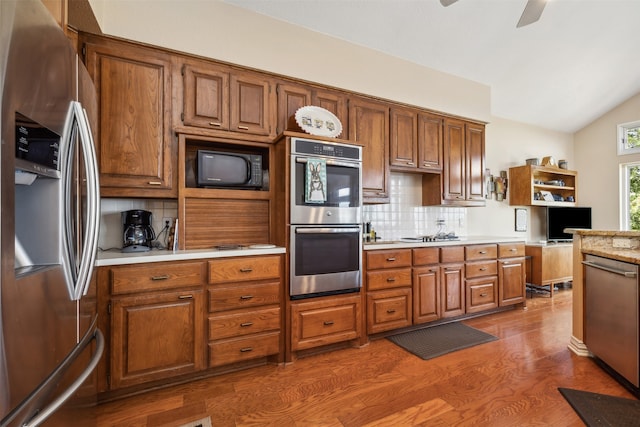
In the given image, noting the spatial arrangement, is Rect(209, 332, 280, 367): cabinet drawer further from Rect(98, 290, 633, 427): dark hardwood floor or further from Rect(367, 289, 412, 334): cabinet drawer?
Rect(367, 289, 412, 334): cabinet drawer

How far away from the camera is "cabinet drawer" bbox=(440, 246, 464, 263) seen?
309 cm

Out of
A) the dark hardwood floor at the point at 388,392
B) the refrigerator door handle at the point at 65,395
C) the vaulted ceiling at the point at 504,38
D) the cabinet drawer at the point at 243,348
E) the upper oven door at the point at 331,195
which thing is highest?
the vaulted ceiling at the point at 504,38

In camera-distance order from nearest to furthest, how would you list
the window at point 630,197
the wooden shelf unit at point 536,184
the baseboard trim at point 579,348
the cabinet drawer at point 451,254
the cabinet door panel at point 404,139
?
the baseboard trim at point 579,348 < the cabinet drawer at point 451,254 < the cabinet door panel at point 404,139 < the wooden shelf unit at point 536,184 < the window at point 630,197

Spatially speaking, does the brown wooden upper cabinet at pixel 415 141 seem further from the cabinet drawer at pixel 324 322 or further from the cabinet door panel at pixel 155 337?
the cabinet door panel at pixel 155 337

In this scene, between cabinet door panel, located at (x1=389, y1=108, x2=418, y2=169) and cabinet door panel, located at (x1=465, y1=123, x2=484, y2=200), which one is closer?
cabinet door panel, located at (x1=389, y1=108, x2=418, y2=169)

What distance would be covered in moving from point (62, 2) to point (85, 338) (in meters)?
1.40

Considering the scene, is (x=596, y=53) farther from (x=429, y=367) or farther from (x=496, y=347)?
(x=429, y=367)

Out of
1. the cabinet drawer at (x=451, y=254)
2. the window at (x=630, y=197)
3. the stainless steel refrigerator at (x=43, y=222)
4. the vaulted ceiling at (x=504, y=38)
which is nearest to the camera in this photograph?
the stainless steel refrigerator at (x=43, y=222)

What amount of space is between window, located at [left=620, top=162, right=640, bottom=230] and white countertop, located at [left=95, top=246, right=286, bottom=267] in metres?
6.18

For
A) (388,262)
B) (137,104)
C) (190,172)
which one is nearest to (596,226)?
(388,262)

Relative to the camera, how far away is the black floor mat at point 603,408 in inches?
62.9

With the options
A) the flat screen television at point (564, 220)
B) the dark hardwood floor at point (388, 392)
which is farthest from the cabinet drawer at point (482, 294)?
the flat screen television at point (564, 220)

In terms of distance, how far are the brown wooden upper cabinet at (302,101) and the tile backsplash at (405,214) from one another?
1.09 meters

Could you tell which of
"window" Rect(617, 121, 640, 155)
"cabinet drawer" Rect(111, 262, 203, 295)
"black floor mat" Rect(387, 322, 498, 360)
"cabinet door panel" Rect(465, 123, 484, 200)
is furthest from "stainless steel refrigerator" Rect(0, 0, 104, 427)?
"window" Rect(617, 121, 640, 155)
